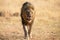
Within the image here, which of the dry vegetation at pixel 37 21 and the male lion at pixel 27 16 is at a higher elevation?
the male lion at pixel 27 16

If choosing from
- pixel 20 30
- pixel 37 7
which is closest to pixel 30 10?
pixel 20 30

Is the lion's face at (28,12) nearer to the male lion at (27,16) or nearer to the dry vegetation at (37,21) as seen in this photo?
the male lion at (27,16)

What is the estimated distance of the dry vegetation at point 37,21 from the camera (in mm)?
11070

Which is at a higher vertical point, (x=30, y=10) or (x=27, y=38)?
(x=30, y=10)

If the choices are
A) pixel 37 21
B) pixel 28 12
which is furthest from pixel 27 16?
pixel 37 21

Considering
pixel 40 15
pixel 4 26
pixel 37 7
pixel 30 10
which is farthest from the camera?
pixel 37 7

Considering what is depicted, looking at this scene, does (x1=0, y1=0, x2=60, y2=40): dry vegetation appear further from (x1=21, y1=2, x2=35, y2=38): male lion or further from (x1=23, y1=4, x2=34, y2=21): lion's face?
(x1=23, y1=4, x2=34, y2=21): lion's face

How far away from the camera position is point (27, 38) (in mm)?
10602

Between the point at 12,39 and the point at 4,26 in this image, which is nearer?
the point at 12,39

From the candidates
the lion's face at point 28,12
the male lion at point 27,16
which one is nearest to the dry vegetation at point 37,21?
the male lion at point 27,16

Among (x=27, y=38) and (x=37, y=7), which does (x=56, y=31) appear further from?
(x=37, y=7)

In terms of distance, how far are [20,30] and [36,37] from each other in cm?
131

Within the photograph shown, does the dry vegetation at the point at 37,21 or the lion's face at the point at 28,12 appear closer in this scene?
the lion's face at the point at 28,12

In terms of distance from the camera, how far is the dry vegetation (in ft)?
36.3
